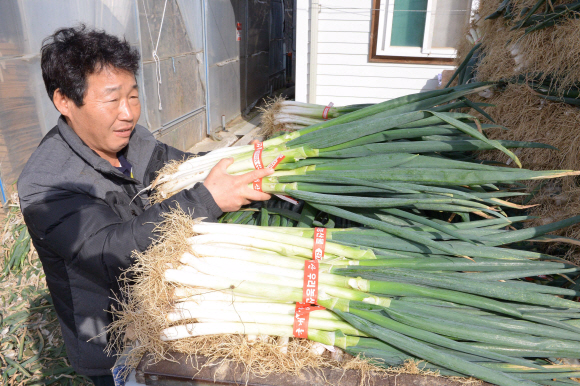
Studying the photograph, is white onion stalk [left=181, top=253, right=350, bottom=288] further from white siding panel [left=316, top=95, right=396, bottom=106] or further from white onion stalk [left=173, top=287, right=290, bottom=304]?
white siding panel [left=316, top=95, right=396, bottom=106]

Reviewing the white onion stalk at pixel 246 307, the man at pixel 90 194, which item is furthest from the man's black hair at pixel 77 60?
the white onion stalk at pixel 246 307

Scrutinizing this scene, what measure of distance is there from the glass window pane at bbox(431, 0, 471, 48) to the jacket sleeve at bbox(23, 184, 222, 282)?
4.63m

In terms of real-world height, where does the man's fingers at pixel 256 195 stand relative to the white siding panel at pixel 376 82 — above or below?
below

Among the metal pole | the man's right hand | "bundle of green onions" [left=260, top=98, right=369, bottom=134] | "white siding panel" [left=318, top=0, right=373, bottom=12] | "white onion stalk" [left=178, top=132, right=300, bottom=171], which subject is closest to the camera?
the man's right hand

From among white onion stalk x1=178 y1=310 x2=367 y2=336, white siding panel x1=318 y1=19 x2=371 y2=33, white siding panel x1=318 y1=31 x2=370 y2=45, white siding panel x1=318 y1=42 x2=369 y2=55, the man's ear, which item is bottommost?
white onion stalk x1=178 y1=310 x2=367 y2=336

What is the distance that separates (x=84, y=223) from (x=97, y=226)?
0.16 ft

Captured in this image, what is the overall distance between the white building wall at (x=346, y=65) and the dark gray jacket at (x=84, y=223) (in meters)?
4.03

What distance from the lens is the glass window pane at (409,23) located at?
471cm

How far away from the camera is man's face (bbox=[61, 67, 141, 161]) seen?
1.46 meters

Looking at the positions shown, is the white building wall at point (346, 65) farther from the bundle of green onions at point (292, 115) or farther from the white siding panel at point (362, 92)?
the bundle of green onions at point (292, 115)

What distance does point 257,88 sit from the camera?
9.86 metres

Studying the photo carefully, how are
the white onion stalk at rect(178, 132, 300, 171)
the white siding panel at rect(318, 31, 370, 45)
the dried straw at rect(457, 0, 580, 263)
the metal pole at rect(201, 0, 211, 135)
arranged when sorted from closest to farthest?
the dried straw at rect(457, 0, 580, 263)
the white onion stalk at rect(178, 132, 300, 171)
the white siding panel at rect(318, 31, 370, 45)
the metal pole at rect(201, 0, 211, 135)

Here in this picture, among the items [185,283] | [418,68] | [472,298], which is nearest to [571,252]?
[472,298]

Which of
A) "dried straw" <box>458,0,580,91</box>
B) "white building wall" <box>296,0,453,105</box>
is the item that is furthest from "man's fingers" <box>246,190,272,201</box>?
"white building wall" <box>296,0,453,105</box>
